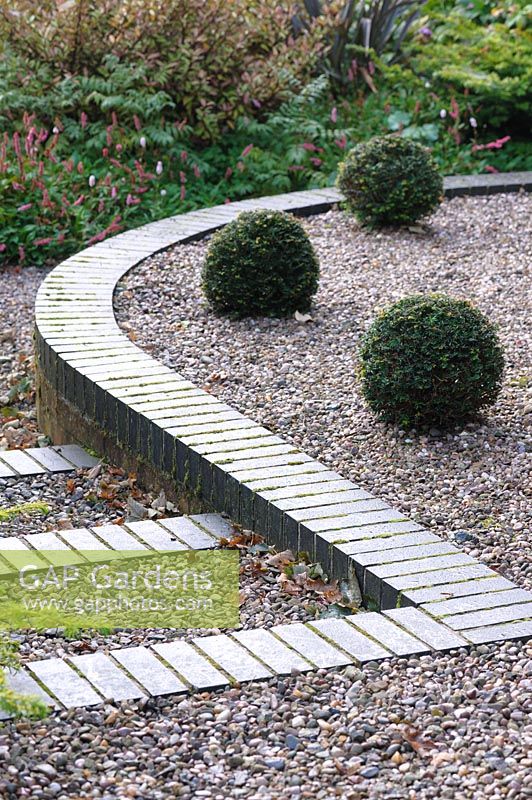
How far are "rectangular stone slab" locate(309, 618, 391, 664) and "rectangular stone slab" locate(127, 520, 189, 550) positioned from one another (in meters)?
0.84

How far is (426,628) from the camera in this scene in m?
3.09

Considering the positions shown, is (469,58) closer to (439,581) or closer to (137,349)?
(137,349)

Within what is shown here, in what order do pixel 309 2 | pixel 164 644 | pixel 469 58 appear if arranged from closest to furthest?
1. pixel 164 644
2. pixel 469 58
3. pixel 309 2

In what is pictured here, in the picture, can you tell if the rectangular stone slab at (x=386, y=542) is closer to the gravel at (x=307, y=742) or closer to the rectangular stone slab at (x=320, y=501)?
the rectangular stone slab at (x=320, y=501)

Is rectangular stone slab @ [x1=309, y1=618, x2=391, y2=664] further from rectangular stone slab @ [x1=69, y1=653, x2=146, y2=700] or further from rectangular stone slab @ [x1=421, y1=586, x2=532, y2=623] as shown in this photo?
rectangular stone slab @ [x1=69, y1=653, x2=146, y2=700]

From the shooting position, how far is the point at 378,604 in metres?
3.38

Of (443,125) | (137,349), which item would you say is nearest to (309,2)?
(443,125)

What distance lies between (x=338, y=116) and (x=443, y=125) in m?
0.90

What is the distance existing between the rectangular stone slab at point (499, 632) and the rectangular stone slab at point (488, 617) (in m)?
0.02

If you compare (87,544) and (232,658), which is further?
(87,544)

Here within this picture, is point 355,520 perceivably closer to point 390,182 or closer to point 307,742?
point 307,742

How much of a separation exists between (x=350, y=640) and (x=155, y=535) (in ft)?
3.56

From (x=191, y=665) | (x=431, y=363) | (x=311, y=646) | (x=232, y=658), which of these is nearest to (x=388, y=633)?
(x=311, y=646)

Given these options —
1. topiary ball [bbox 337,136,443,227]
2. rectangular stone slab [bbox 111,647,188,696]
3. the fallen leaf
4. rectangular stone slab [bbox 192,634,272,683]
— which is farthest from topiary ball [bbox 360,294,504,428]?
topiary ball [bbox 337,136,443,227]
